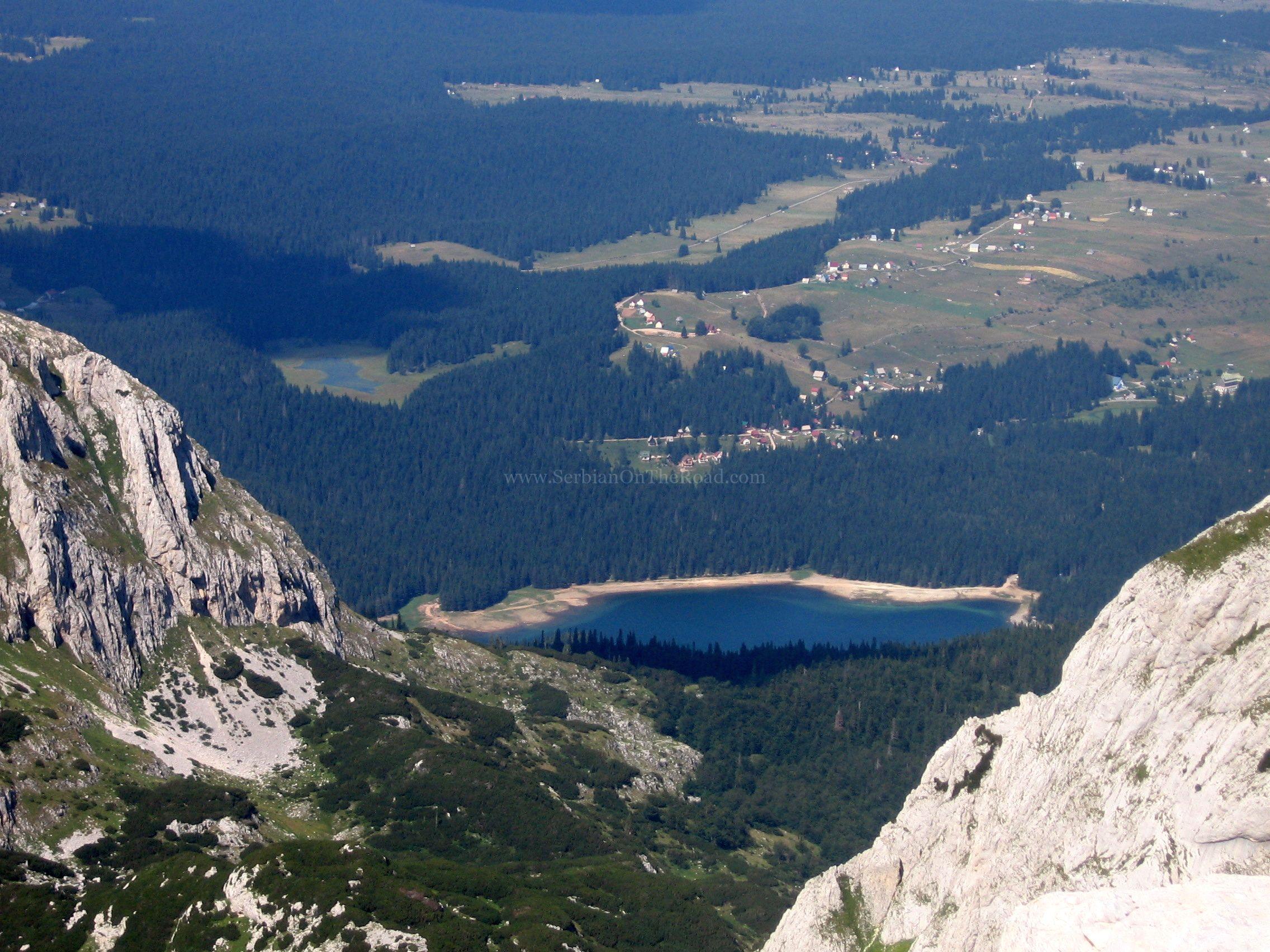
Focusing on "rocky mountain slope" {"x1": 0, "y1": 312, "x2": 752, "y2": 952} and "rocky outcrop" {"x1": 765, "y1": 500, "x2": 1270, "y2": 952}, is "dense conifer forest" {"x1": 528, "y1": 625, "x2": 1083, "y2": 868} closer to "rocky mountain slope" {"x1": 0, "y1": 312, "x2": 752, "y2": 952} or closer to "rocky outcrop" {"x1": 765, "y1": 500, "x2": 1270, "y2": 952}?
"rocky mountain slope" {"x1": 0, "y1": 312, "x2": 752, "y2": 952}

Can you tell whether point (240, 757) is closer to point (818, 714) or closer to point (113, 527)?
point (113, 527)

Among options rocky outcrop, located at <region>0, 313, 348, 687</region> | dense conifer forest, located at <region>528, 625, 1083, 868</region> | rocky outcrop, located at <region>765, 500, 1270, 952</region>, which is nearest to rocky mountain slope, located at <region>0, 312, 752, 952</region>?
rocky outcrop, located at <region>0, 313, 348, 687</region>

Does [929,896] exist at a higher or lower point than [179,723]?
higher

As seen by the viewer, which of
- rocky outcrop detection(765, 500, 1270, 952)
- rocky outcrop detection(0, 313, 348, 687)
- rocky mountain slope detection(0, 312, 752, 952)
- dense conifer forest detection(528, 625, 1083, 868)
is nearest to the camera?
rocky outcrop detection(765, 500, 1270, 952)

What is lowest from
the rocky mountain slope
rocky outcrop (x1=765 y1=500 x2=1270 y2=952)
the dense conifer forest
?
the dense conifer forest

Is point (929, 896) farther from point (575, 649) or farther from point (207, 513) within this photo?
point (575, 649)

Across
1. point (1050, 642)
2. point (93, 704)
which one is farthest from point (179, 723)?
point (1050, 642)

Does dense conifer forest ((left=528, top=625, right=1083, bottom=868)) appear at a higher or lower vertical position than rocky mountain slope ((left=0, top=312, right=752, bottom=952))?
lower
